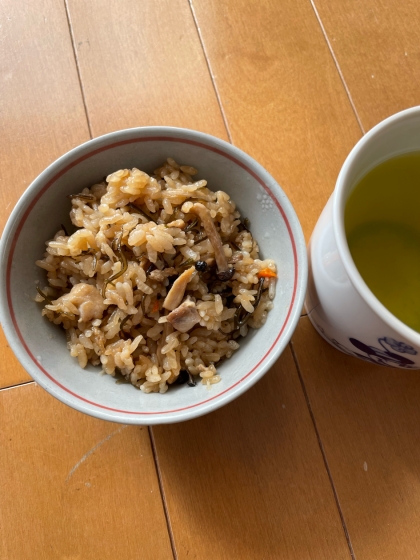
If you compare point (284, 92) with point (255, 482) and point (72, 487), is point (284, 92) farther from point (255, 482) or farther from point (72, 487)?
point (72, 487)

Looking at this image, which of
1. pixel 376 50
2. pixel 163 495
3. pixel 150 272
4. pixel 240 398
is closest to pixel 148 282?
pixel 150 272

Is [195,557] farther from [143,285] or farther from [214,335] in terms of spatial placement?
[143,285]

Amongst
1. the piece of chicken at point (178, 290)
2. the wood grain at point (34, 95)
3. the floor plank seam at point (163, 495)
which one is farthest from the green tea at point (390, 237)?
the wood grain at point (34, 95)

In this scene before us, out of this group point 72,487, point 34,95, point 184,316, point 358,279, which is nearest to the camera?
point 358,279

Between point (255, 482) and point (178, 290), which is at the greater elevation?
point (178, 290)

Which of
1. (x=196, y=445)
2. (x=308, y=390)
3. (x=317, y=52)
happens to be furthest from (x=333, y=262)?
(x=317, y=52)

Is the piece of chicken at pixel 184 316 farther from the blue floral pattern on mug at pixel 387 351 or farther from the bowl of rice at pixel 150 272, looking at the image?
the blue floral pattern on mug at pixel 387 351
